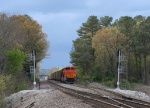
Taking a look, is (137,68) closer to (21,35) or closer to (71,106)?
(21,35)

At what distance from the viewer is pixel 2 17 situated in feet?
175

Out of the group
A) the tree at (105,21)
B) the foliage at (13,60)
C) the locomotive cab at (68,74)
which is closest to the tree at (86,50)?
the tree at (105,21)

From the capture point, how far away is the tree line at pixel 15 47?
38562 millimetres

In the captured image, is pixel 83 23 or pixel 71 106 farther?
pixel 83 23

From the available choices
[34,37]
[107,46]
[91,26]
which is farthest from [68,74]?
[91,26]

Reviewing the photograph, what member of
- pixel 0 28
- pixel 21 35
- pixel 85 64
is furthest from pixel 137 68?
pixel 0 28

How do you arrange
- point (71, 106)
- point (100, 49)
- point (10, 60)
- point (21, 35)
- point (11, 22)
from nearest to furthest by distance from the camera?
point (71, 106) < point (10, 60) < point (11, 22) < point (21, 35) < point (100, 49)

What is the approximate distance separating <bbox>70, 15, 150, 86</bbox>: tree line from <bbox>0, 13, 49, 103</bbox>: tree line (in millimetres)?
10816

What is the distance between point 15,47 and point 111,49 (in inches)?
1022

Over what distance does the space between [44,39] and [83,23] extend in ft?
59.3

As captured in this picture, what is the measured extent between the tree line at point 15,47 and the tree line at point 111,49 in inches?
426

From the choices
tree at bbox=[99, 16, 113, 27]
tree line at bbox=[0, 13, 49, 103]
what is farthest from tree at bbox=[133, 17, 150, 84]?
tree at bbox=[99, 16, 113, 27]

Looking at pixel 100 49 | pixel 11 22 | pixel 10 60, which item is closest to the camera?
pixel 10 60

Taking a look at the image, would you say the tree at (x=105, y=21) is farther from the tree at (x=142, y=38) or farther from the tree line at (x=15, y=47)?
the tree line at (x=15, y=47)
